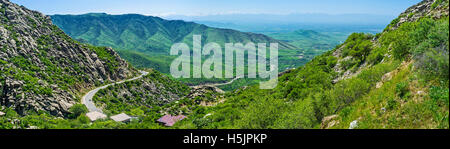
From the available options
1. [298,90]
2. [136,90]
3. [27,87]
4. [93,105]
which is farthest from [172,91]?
[298,90]

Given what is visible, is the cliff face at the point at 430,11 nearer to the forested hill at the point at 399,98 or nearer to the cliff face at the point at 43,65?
the forested hill at the point at 399,98

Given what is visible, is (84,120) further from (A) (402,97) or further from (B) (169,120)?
(A) (402,97)

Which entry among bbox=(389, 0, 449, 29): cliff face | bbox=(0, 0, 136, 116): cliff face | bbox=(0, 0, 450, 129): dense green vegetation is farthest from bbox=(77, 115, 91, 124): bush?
bbox=(389, 0, 449, 29): cliff face

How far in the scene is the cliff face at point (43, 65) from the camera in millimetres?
64556

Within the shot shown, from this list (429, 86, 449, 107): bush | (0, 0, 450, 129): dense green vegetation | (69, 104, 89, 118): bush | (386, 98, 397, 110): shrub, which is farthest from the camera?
(69, 104, 89, 118): bush

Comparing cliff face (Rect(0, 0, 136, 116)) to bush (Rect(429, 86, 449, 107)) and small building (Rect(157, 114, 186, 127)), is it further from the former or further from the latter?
bush (Rect(429, 86, 449, 107))

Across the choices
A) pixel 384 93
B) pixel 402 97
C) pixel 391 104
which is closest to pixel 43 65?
pixel 384 93

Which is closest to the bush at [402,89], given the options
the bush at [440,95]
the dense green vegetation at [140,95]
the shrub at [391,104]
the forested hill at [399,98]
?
the forested hill at [399,98]

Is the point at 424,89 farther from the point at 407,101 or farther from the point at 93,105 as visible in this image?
the point at 93,105

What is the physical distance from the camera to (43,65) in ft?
291

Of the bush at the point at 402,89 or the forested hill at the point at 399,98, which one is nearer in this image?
the forested hill at the point at 399,98

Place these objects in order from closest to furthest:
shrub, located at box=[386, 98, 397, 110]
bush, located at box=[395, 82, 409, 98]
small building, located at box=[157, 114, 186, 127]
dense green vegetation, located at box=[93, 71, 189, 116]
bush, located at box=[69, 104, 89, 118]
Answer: shrub, located at box=[386, 98, 397, 110]
bush, located at box=[395, 82, 409, 98]
small building, located at box=[157, 114, 186, 127]
bush, located at box=[69, 104, 89, 118]
dense green vegetation, located at box=[93, 71, 189, 116]

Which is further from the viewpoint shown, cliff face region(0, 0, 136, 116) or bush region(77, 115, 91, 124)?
cliff face region(0, 0, 136, 116)

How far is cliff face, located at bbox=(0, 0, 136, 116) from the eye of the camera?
64.6 m
